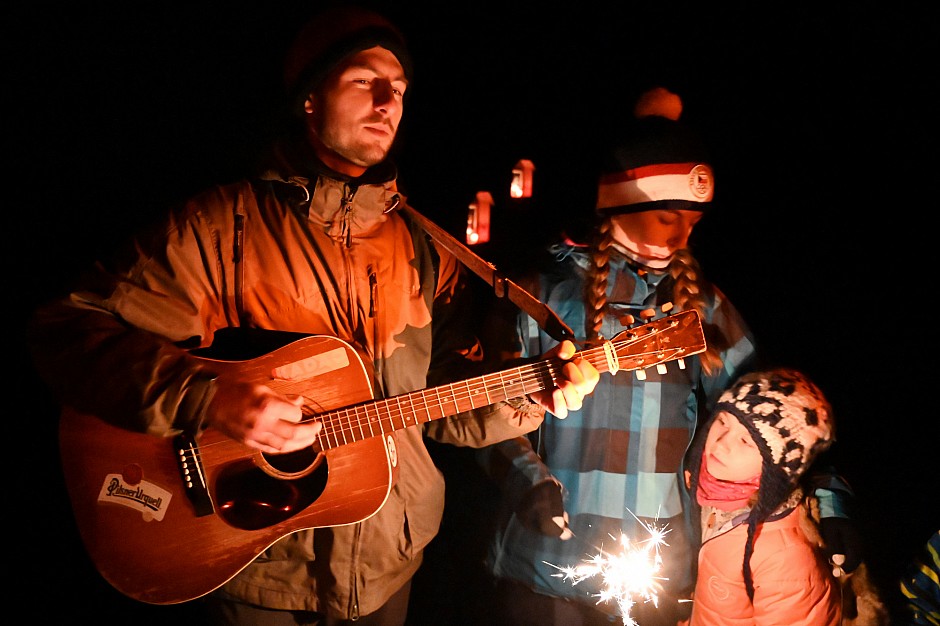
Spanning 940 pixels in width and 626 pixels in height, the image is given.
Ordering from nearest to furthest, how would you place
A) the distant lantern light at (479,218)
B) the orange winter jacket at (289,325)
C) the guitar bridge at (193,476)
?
the orange winter jacket at (289,325) < the guitar bridge at (193,476) < the distant lantern light at (479,218)

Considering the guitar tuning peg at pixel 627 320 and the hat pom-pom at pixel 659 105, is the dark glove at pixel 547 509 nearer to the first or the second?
the guitar tuning peg at pixel 627 320

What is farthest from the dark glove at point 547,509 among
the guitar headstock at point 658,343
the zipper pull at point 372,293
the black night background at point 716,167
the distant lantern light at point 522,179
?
the distant lantern light at point 522,179

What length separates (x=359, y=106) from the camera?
2.20 metres

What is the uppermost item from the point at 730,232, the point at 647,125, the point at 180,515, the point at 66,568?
the point at 647,125

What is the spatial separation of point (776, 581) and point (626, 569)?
2.09ft

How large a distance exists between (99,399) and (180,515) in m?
0.50

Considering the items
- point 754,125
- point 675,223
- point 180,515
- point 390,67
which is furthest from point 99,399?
point 754,125

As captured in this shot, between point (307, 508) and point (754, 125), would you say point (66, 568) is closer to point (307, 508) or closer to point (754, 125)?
point (307, 508)

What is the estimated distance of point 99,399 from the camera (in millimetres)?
1935

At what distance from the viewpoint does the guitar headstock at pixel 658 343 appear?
7.20 feet

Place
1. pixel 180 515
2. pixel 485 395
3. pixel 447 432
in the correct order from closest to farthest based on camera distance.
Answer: pixel 180 515, pixel 485 395, pixel 447 432

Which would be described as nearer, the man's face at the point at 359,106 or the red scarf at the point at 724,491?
the man's face at the point at 359,106

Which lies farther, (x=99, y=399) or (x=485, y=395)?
(x=485, y=395)

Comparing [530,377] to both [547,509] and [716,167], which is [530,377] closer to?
[547,509]
